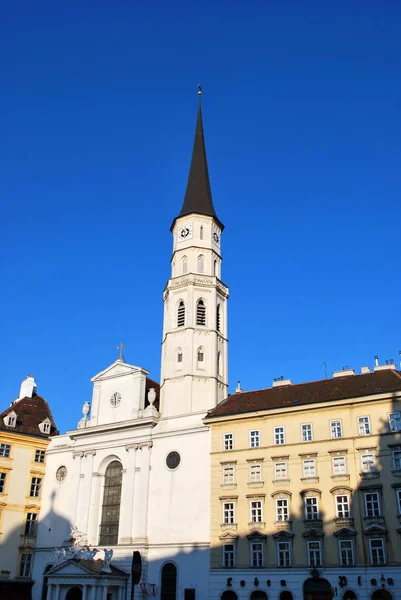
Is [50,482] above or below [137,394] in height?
below

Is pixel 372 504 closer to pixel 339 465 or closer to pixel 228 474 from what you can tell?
pixel 339 465

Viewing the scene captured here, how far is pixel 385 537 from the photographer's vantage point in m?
37.8

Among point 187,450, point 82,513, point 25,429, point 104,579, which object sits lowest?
point 104,579

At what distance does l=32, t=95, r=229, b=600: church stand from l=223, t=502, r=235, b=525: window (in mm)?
1446

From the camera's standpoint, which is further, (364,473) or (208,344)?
(208,344)

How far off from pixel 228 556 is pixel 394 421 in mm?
14876

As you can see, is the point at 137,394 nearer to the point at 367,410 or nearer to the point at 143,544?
the point at 143,544

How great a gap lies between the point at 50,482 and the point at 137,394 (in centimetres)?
1223

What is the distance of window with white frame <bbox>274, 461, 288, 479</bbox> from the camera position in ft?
142

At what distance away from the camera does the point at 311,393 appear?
46375 mm

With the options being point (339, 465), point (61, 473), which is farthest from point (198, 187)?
point (339, 465)

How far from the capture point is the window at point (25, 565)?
53.5m

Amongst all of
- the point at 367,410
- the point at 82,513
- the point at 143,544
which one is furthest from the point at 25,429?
the point at 367,410

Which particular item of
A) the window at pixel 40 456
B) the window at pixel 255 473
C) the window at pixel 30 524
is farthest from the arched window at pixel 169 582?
the window at pixel 40 456
